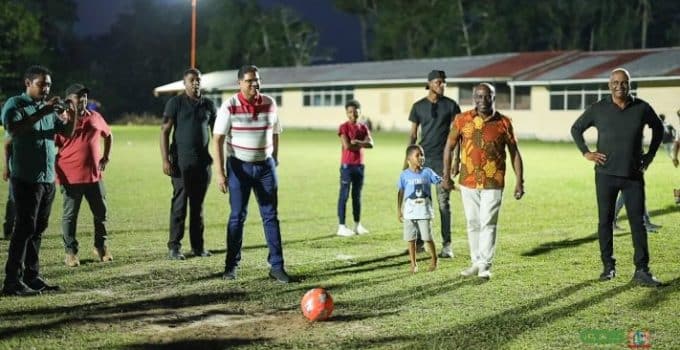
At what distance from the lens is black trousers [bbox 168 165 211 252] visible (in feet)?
32.2

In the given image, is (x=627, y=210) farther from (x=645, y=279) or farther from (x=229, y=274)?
(x=229, y=274)

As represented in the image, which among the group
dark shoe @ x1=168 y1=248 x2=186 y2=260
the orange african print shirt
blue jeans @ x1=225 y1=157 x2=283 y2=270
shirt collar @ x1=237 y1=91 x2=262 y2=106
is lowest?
dark shoe @ x1=168 y1=248 x2=186 y2=260

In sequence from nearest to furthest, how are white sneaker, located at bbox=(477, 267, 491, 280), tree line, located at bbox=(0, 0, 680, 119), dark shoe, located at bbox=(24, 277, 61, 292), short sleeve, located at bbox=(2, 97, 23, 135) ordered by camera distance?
short sleeve, located at bbox=(2, 97, 23, 135), dark shoe, located at bbox=(24, 277, 61, 292), white sneaker, located at bbox=(477, 267, 491, 280), tree line, located at bbox=(0, 0, 680, 119)

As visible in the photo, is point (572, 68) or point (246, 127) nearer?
point (246, 127)

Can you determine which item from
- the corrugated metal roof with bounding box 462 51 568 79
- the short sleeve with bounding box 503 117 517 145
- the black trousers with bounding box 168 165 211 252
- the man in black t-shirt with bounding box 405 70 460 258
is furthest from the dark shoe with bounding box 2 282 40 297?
the corrugated metal roof with bounding box 462 51 568 79

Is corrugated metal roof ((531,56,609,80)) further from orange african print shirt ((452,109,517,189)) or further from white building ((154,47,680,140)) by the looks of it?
orange african print shirt ((452,109,517,189))

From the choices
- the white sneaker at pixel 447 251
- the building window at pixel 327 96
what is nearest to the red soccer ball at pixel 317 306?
the white sneaker at pixel 447 251

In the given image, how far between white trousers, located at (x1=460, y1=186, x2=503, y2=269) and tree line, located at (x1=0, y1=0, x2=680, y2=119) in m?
62.2

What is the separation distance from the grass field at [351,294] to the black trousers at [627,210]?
30 centimetres

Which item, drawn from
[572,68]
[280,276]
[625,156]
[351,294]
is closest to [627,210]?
[625,156]

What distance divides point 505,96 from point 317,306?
41.2 metres

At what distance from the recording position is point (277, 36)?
274ft

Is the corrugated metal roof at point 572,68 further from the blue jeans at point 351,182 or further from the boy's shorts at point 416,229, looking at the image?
the boy's shorts at point 416,229

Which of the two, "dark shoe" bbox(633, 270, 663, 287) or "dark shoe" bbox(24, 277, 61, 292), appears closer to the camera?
"dark shoe" bbox(24, 277, 61, 292)
